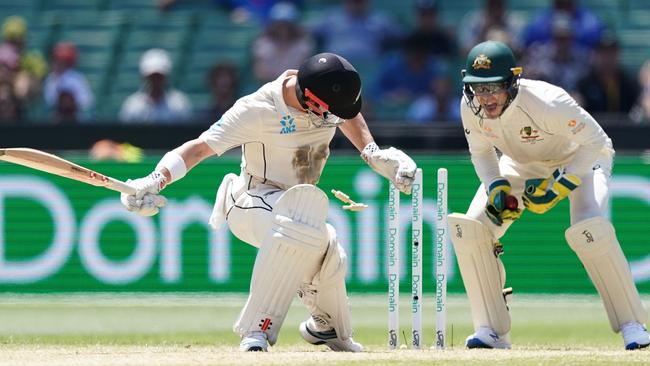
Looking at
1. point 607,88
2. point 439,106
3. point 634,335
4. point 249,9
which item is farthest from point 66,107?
point 634,335

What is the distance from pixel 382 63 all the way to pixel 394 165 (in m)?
7.63

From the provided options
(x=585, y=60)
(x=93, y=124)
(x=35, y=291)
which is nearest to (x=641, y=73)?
(x=585, y=60)

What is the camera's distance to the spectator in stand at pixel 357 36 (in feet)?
48.7

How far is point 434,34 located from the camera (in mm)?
14570

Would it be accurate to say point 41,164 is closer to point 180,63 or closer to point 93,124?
point 93,124

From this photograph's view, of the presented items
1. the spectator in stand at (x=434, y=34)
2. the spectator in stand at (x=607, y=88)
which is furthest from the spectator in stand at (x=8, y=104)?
the spectator in stand at (x=607, y=88)

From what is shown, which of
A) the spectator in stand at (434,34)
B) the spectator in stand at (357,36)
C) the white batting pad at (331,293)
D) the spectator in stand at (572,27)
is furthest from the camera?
the spectator in stand at (357,36)

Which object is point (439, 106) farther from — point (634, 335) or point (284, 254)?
point (284, 254)

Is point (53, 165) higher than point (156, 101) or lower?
higher

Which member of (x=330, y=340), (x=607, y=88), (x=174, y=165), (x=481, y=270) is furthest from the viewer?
(x=607, y=88)

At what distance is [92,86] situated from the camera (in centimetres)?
1548

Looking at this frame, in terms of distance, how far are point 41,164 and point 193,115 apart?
264 inches

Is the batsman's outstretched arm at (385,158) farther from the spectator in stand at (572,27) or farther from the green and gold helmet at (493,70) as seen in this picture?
the spectator in stand at (572,27)

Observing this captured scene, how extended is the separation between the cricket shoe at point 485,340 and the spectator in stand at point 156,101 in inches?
243
